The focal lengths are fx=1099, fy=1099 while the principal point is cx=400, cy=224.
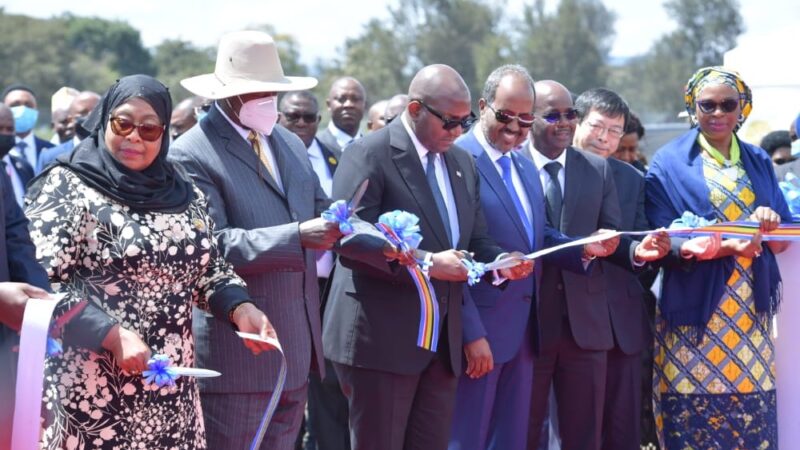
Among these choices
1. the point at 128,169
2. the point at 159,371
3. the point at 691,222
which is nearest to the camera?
the point at 159,371

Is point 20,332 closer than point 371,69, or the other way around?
point 20,332

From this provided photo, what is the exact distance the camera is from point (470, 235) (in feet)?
18.5

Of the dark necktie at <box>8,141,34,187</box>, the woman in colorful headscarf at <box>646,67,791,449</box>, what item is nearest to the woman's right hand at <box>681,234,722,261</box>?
the woman in colorful headscarf at <box>646,67,791,449</box>

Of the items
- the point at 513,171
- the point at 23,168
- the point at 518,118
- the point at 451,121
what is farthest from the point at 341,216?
the point at 23,168

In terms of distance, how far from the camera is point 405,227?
4.78 m

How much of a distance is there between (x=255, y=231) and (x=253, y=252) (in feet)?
0.35

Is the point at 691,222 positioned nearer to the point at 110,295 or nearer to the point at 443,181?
the point at 443,181

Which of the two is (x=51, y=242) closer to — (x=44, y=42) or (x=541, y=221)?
(x=541, y=221)

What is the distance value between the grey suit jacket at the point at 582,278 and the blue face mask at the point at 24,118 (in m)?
6.43

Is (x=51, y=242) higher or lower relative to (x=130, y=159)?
lower

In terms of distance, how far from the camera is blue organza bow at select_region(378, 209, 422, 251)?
188 inches

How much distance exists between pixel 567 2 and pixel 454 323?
75.4 meters

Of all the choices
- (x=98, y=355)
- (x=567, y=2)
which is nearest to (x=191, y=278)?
(x=98, y=355)

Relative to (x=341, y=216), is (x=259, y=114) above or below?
above
